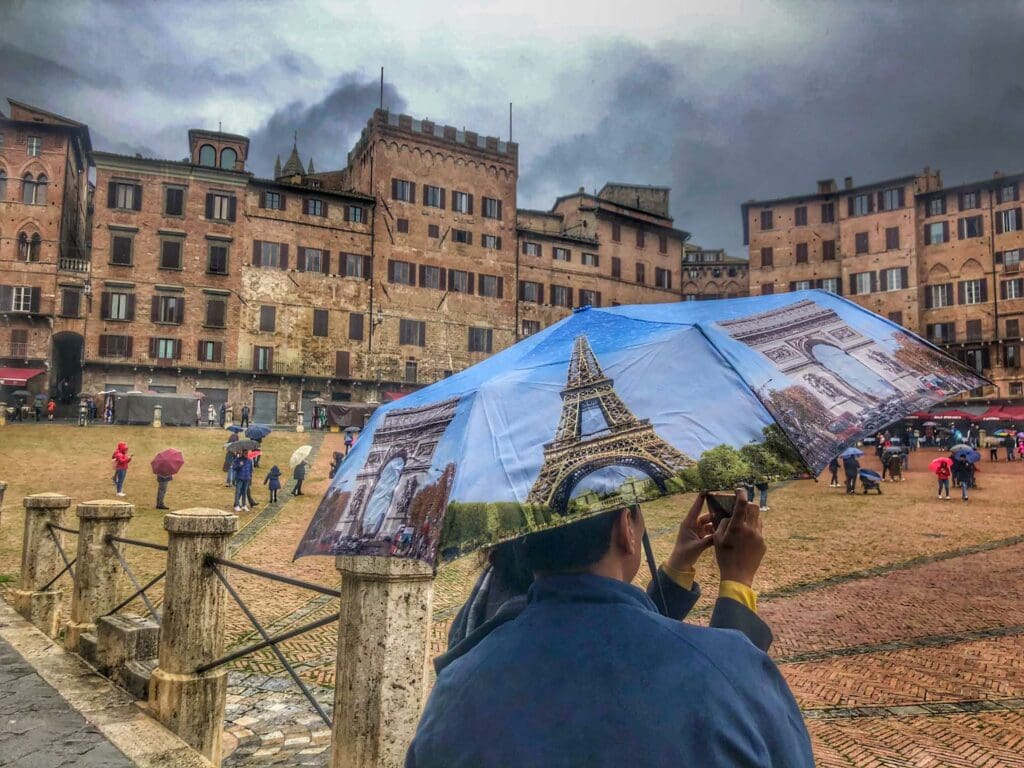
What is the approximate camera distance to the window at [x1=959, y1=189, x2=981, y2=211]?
149ft

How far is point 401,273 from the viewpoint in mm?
44062

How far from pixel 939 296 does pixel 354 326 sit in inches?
1471

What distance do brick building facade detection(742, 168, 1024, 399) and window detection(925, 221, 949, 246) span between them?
6cm

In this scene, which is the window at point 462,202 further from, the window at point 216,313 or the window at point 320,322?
the window at point 216,313

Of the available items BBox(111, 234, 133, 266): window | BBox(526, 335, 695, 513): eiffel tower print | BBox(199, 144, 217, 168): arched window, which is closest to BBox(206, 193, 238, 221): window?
BBox(199, 144, 217, 168): arched window

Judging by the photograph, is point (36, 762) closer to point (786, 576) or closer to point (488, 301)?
point (786, 576)

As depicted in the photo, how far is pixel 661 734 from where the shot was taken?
1.24 m

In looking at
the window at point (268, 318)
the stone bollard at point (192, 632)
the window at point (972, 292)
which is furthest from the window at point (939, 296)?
the stone bollard at point (192, 632)

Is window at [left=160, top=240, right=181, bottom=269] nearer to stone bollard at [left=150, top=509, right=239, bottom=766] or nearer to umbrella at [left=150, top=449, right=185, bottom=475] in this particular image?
umbrella at [left=150, top=449, right=185, bottom=475]

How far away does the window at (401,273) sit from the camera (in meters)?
43.8

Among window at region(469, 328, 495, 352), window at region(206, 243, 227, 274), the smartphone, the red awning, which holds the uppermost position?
window at region(206, 243, 227, 274)

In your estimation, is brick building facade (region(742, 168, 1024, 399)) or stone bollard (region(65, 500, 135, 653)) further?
brick building facade (region(742, 168, 1024, 399))

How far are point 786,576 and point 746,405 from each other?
1093 cm

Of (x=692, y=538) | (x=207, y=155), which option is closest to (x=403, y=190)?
(x=207, y=155)
